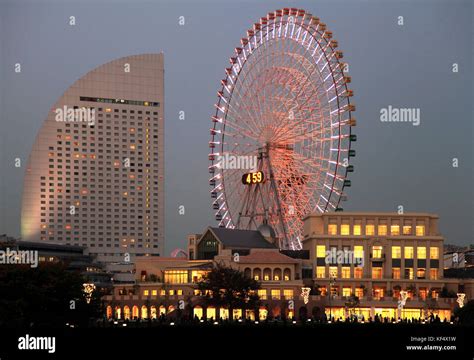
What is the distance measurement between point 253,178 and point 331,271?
16.0m

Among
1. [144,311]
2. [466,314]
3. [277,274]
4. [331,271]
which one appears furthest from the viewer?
[331,271]

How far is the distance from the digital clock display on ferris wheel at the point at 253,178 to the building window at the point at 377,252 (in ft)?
57.2

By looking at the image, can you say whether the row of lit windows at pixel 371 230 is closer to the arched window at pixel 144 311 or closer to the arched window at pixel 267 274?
the arched window at pixel 267 274

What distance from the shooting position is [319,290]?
138875 millimetres

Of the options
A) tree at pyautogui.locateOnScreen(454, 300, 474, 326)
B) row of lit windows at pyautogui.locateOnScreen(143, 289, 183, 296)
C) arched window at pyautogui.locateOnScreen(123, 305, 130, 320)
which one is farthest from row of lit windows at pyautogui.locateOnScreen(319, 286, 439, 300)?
arched window at pyautogui.locateOnScreen(123, 305, 130, 320)

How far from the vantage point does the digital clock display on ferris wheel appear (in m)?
142

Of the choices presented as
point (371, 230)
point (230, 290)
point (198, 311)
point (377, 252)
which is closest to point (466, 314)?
point (377, 252)

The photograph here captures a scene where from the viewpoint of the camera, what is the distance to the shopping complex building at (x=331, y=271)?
134300 millimetres

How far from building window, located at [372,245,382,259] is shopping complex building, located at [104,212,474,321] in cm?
13

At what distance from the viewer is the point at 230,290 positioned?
419ft

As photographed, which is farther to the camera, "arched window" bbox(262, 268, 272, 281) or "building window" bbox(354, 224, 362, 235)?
"building window" bbox(354, 224, 362, 235)

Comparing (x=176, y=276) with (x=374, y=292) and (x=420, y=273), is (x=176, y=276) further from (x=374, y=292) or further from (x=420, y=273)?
(x=420, y=273)

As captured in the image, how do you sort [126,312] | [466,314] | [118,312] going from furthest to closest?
[126,312]
[118,312]
[466,314]

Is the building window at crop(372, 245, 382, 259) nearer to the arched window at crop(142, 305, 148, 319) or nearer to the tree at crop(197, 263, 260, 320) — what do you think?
the tree at crop(197, 263, 260, 320)
